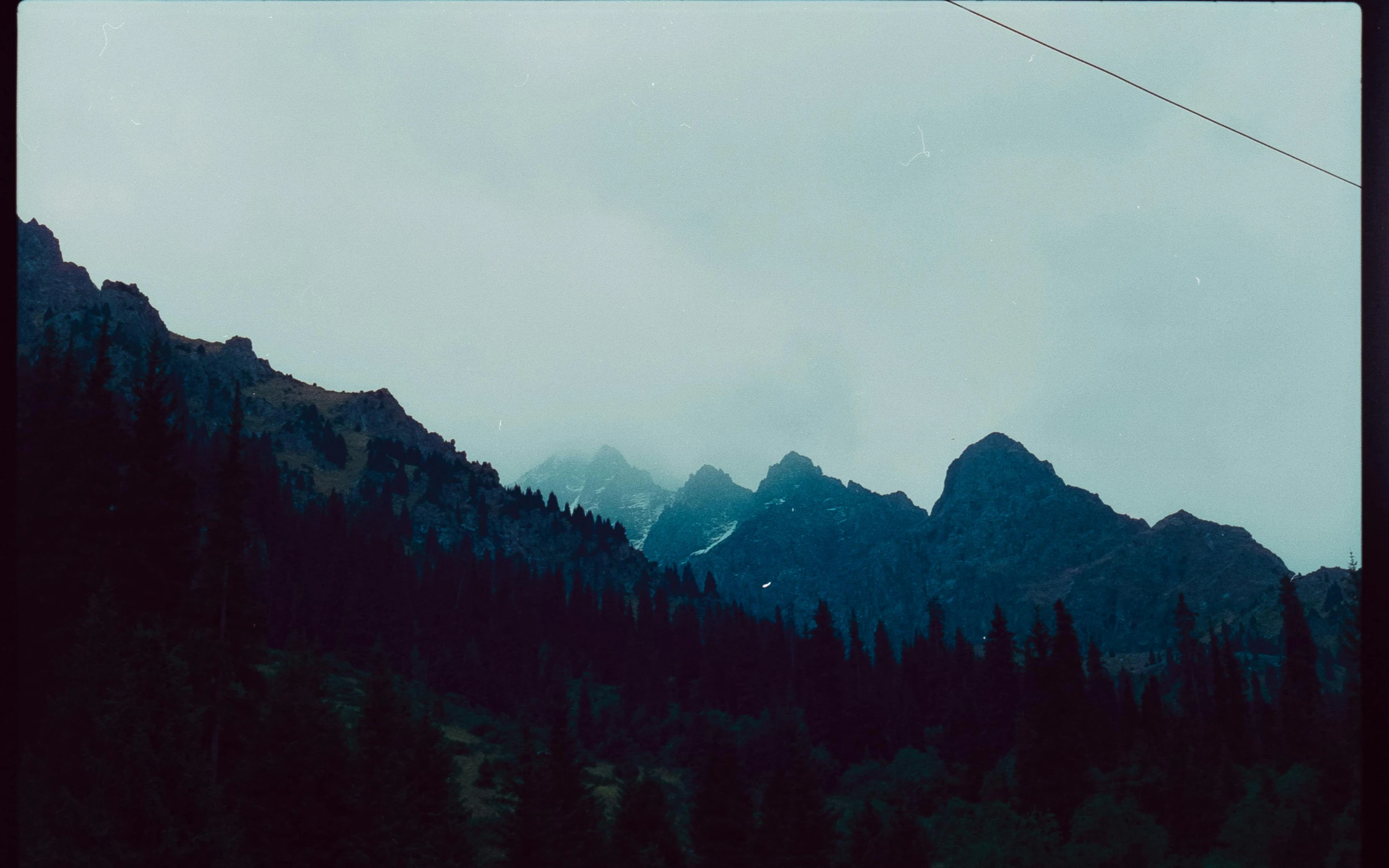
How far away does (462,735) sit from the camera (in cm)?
9050

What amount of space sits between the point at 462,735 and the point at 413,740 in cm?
4331

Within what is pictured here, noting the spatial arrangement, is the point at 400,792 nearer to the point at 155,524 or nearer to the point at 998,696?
the point at 155,524

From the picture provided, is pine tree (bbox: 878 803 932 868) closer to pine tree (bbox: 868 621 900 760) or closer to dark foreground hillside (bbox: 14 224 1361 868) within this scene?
dark foreground hillside (bbox: 14 224 1361 868)

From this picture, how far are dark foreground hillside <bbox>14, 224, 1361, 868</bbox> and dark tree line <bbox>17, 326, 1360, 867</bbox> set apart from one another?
156mm

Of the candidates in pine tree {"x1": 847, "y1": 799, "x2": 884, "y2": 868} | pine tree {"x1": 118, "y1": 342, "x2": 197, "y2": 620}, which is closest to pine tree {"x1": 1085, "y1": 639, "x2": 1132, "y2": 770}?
pine tree {"x1": 847, "y1": 799, "x2": 884, "y2": 868}

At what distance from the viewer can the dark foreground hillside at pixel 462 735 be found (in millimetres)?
31141

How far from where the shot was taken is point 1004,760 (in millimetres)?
85125

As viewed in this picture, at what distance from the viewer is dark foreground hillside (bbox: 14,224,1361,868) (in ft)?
102

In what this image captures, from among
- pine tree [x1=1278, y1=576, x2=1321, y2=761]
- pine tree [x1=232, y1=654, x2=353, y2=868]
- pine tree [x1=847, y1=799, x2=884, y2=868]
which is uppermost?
pine tree [x1=1278, y1=576, x2=1321, y2=761]

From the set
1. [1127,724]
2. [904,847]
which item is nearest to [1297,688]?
[1127,724]

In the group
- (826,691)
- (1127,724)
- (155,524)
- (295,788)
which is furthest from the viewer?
(826,691)

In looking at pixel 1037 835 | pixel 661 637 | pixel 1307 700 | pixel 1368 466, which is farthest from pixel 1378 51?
pixel 661 637

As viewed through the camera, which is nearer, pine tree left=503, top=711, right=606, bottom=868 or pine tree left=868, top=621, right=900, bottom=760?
pine tree left=503, top=711, right=606, bottom=868

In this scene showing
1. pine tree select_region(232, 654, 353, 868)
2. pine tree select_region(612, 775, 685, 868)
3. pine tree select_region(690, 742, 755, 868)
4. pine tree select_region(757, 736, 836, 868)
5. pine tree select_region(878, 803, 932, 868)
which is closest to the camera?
pine tree select_region(232, 654, 353, 868)
